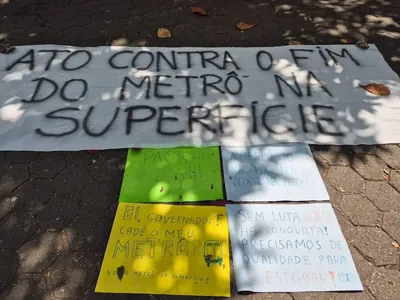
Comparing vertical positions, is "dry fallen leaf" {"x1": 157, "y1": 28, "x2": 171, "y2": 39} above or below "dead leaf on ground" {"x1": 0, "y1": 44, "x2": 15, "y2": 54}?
below

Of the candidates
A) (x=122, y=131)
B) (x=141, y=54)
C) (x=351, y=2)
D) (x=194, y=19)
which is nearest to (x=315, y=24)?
(x=351, y=2)

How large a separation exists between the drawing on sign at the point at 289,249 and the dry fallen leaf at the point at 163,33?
2128 millimetres

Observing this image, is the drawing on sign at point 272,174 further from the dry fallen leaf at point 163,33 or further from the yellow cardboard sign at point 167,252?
the dry fallen leaf at point 163,33

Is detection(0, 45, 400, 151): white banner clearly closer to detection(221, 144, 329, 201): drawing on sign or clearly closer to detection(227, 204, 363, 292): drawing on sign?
detection(221, 144, 329, 201): drawing on sign

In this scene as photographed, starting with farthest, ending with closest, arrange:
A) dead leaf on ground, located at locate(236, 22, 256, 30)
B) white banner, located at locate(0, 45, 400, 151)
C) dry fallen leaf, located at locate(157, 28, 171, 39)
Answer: dead leaf on ground, located at locate(236, 22, 256, 30), dry fallen leaf, located at locate(157, 28, 171, 39), white banner, located at locate(0, 45, 400, 151)

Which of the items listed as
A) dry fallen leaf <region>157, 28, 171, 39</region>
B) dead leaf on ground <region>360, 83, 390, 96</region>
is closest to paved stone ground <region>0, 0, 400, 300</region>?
→ dry fallen leaf <region>157, 28, 171, 39</region>

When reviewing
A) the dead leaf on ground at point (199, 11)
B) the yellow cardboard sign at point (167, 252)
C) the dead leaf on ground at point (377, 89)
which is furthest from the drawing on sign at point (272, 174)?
the dead leaf on ground at point (199, 11)

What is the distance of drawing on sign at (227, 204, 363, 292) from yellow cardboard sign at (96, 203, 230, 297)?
9 cm

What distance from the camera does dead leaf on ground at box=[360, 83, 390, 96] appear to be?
3141mm

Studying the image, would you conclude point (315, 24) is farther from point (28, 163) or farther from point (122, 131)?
point (28, 163)

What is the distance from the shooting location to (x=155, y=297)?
1.92 metres

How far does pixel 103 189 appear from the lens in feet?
7.98

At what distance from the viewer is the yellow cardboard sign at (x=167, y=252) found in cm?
196

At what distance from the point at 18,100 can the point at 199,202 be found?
1706 mm
